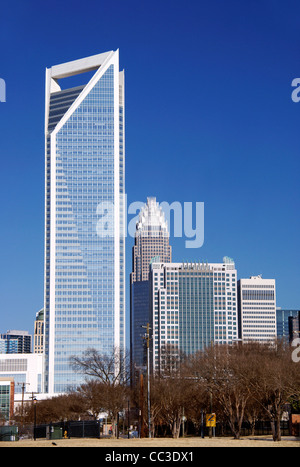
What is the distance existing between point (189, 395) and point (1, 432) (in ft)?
93.0

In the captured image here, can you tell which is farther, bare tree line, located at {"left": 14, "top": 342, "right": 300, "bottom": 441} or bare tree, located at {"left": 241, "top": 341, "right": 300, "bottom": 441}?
bare tree line, located at {"left": 14, "top": 342, "right": 300, "bottom": 441}

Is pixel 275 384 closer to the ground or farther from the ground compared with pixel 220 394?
farther from the ground

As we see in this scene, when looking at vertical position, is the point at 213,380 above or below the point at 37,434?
above

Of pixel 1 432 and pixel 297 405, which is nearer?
pixel 1 432

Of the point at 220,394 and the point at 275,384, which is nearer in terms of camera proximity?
the point at 275,384

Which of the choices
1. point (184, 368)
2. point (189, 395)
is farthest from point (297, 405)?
point (184, 368)

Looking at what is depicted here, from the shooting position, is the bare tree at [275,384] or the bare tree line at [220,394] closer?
the bare tree at [275,384]

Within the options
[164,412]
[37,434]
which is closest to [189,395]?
[164,412]
